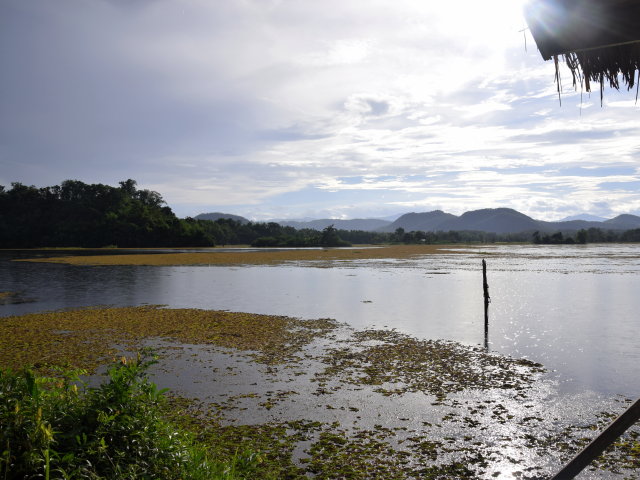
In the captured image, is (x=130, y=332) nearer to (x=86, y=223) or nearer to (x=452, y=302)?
(x=452, y=302)

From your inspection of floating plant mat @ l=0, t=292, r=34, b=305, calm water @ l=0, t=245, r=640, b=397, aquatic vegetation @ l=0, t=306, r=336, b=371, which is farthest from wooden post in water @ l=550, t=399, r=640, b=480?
floating plant mat @ l=0, t=292, r=34, b=305

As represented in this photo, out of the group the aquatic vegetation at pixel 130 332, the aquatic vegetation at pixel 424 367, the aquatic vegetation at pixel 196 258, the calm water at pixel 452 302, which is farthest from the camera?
the aquatic vegetation at pixel 196 258

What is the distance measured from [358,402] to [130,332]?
1107 centimetres

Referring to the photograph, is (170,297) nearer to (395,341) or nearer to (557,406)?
(395,341)

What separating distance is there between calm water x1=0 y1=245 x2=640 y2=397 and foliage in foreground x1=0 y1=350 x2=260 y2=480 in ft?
31.1

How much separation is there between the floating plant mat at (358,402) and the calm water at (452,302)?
1.96m

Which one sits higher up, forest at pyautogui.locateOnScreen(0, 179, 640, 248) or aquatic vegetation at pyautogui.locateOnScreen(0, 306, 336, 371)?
forest at pyautogui.locateOnScreen(0, 179, 640, 248)

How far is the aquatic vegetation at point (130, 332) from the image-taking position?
42.9 feet

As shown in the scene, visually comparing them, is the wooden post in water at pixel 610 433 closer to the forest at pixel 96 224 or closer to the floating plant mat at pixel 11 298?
the floating plant mat at pixel 11 298

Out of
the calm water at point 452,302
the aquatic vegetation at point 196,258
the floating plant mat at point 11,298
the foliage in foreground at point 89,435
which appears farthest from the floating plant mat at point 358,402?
the aquatic vegetation at point 196,258

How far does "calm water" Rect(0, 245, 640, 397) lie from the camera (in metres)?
13.4

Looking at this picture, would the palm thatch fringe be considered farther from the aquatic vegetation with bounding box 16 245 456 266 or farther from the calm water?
the aquatic vegetation with bounding box 16 245 456 266

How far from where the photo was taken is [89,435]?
158 inches

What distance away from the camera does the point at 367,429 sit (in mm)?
7793
